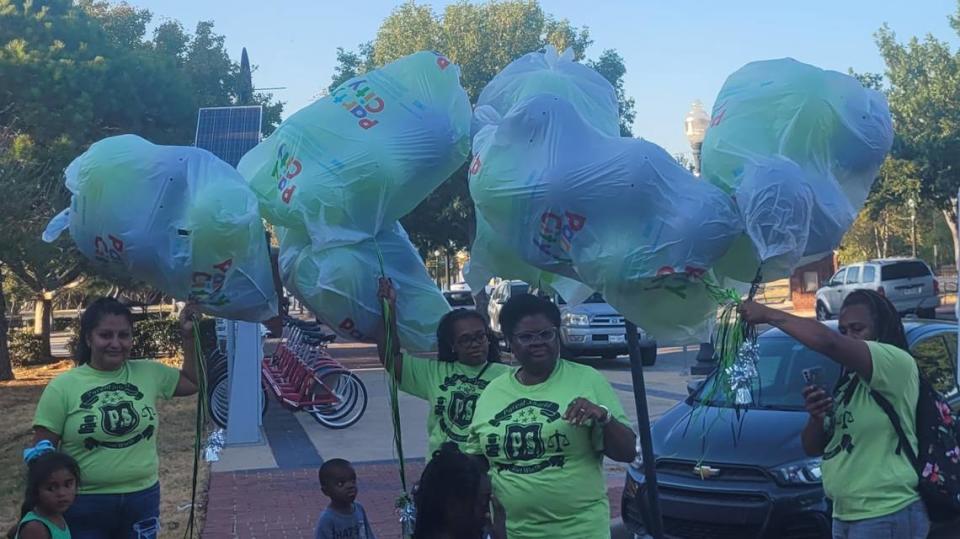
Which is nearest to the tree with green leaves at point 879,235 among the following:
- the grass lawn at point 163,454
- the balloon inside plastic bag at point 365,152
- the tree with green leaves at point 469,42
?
the tree with green leaves at point 469,42

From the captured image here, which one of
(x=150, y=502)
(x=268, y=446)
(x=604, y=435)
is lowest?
(x=268, y=446)

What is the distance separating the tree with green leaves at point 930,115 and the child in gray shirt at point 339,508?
2387cm

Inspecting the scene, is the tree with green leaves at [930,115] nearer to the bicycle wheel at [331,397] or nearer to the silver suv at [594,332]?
the silver suv at [594,332]

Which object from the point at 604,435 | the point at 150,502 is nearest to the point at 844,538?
the point at 604,435

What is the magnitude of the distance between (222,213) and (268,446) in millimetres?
7659

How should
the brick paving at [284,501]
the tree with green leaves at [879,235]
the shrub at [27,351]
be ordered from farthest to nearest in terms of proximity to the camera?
the tree with green leaves at [879,235] → the shrub at [27,351] → the brick paving at [284,501]

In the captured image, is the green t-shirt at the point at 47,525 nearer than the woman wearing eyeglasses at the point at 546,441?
No

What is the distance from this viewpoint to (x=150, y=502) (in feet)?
13.2

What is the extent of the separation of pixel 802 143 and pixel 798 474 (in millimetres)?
2827

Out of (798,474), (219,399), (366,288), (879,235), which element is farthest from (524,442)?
(879,235)

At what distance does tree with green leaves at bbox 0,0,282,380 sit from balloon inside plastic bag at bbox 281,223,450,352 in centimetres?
1087

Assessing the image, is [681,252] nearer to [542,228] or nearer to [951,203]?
[542,228]

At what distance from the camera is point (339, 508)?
4.19 meters

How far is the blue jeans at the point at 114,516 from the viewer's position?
12.7 feet
